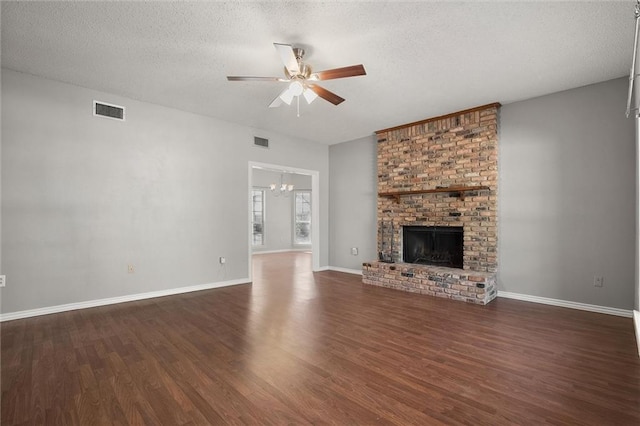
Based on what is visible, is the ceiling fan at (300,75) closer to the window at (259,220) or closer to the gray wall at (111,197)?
the gray wall at (111,197)

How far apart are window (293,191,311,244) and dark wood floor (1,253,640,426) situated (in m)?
6.89

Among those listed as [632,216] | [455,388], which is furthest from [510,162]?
[455,388]

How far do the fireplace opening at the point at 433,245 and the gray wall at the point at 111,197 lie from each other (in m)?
3.00

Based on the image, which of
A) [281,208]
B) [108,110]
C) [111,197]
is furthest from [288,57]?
[281,208]

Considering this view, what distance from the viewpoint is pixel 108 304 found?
13.3 feet

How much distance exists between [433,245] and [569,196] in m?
2.01

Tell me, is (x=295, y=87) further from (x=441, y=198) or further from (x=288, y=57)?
(x=441, y=198)

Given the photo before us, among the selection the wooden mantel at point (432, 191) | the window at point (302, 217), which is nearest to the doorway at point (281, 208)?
the window at point (302, 217)

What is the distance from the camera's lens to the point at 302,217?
10836 mm

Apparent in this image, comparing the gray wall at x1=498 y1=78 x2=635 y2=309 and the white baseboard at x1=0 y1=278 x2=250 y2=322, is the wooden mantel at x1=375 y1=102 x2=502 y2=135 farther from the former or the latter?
the white baseboard at x1=0 y1=278 x2=250 y2=322

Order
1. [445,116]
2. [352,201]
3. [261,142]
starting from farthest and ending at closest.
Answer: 1. [352,201]
2. [261,142]
3. [445,116]

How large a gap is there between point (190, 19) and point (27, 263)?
11.1ft

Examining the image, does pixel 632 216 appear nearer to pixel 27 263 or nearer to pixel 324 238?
pixel 324 238

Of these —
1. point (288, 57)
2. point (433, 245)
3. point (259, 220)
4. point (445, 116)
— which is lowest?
point (433, 245)
